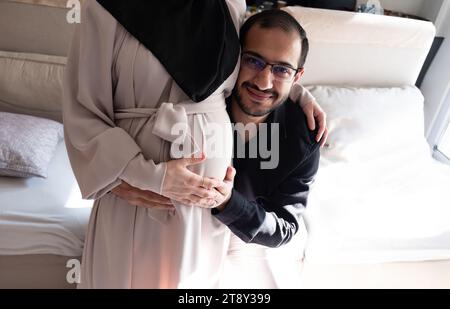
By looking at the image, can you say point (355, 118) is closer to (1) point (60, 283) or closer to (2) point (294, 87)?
(2) point (294, 87)

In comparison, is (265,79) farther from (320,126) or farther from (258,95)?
(320,126)

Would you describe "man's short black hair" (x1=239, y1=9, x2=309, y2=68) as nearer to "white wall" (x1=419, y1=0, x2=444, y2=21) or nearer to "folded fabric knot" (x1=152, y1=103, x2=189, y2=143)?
"folded fabric knot" (x1=152, y1=103, x2=189, y2=143)

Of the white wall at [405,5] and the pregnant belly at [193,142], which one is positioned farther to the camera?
the white wall at [405,5]

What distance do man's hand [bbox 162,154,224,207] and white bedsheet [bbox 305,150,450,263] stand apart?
648 mm

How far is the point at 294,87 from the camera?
116cm

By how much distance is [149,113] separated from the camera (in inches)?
31.7

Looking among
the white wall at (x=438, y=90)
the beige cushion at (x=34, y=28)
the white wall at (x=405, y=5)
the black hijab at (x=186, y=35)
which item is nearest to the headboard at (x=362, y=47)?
the white wall at (x=438, y=90)

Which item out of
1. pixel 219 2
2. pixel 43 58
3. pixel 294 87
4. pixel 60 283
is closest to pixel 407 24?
pixel 294 87

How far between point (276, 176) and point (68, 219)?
71cm

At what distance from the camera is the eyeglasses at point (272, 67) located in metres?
0.91

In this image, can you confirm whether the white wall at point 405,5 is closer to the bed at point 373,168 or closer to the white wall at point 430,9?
the white wall at point 430,9

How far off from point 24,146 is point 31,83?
15.9 inches

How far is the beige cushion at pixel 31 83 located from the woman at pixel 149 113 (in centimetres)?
85

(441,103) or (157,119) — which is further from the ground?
(157,119)
